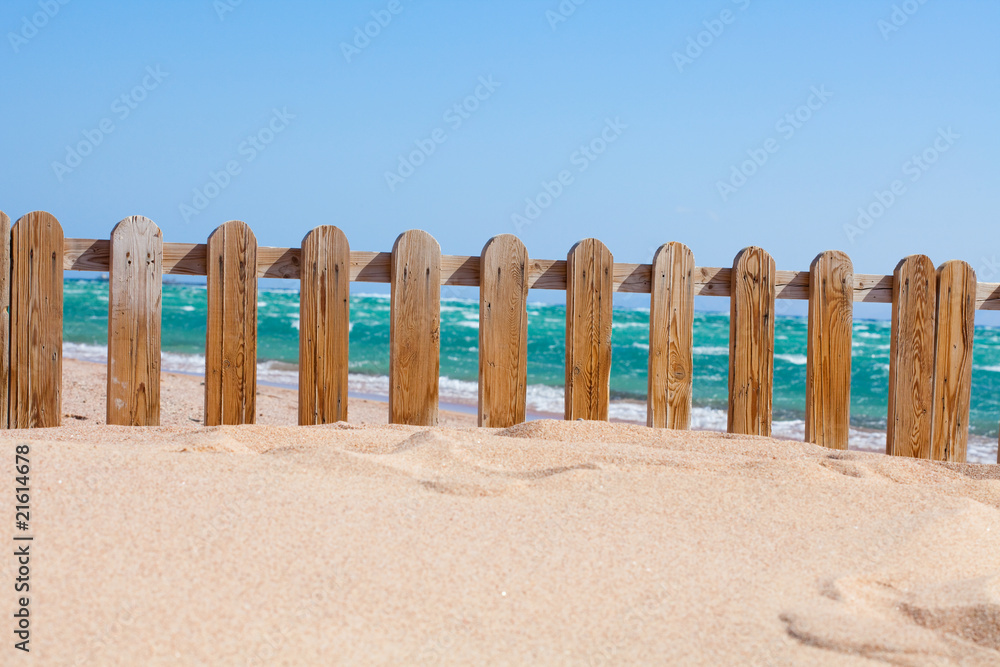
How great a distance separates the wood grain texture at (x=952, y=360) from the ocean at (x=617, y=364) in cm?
443

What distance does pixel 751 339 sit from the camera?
4223 mm

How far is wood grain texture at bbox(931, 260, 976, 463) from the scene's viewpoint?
14.7ft

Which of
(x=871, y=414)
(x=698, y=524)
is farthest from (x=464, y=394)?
(x=698, y=524)

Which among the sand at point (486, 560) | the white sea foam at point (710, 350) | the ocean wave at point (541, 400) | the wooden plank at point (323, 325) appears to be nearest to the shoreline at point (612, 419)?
the ocean wave at point (541, 400)

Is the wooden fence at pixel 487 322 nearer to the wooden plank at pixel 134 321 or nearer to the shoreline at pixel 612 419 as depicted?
the wooden plank at pixel 134 321

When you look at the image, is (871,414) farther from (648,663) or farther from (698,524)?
(648,663)

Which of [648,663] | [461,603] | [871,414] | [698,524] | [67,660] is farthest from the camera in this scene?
[871,414]

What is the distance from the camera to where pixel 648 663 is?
1.44 meters

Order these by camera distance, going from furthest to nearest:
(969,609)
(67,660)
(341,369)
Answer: (341,369), (969,609), (67,660)

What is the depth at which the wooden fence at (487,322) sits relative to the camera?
12.1ft

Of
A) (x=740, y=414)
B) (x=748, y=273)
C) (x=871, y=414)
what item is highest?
(x=748, y=273)

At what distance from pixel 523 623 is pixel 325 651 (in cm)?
41

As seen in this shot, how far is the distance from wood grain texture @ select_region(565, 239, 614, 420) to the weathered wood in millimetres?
282

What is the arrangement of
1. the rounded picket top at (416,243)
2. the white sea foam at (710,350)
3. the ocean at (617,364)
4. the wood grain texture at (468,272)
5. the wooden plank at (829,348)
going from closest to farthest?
the wood grain texture at (468,272)
the rounded picket top at (416,243)
the wooden plank at (829,348)
the ocean at (617,364)
the white sea foam at (710,350)
